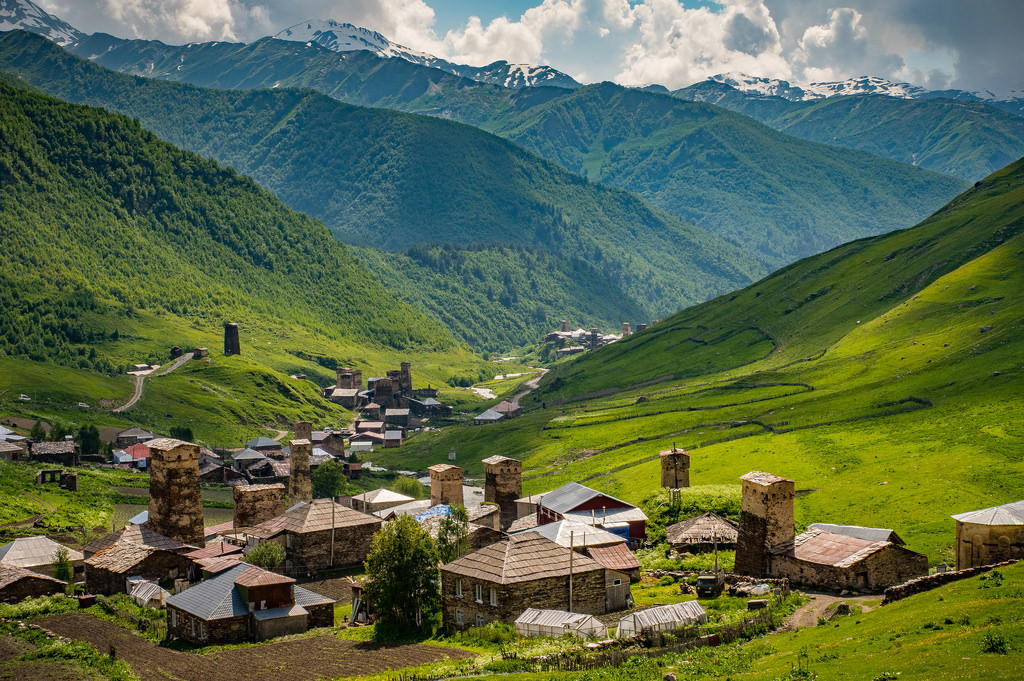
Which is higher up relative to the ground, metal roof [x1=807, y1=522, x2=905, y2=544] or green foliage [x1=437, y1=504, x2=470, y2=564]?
metal roof [x1=807, y1=522, x2=905, y2=544]

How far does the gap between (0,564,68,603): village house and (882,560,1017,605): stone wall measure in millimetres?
50076

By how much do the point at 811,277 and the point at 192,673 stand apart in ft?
545

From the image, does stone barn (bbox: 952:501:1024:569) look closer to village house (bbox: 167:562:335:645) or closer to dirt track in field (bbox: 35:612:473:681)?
dirt track in field (bbox: 35:612:473:681)

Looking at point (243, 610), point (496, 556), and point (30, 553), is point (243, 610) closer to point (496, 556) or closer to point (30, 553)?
point (496, 556)

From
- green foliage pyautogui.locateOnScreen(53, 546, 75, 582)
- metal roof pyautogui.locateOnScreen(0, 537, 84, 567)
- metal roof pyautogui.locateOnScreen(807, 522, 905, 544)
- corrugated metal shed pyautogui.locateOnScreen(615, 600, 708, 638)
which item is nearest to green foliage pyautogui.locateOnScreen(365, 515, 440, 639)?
corrugated metal shed pyautogui.locateOnScreen(615, 600, 708, 638)

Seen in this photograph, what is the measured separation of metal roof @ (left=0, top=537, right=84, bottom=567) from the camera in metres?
71.6

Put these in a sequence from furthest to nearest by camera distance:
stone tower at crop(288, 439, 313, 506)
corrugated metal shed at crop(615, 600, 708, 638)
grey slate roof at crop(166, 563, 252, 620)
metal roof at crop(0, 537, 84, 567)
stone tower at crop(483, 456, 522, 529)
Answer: stone tower at crop(288, 439, 313, 506) → stone tower at crop(483, 456, 522, 529) → metal roof at crop(0, 537, 84, 567) → grey slate roof at crop(166, 563, 252, 620) → corrugated metal shed at crop(615, 600, 708, 638)

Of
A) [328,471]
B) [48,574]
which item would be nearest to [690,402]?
[328,471]

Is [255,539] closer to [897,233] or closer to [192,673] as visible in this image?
[192,673]

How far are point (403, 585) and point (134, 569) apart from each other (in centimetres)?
2236

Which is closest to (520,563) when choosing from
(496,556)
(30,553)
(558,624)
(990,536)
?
(496,556)

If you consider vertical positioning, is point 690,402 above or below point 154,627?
above

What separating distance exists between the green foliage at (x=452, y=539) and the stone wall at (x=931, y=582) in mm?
25910

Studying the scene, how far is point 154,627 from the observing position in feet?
194
